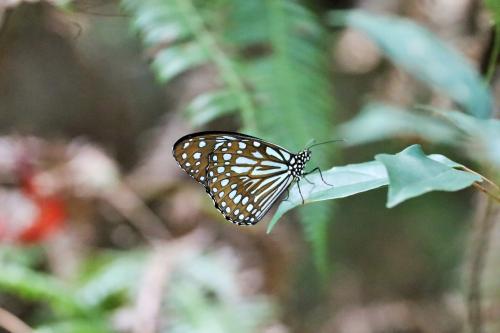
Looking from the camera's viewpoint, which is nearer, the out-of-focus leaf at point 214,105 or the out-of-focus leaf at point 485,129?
the out-of-focus leaf at point 485,129

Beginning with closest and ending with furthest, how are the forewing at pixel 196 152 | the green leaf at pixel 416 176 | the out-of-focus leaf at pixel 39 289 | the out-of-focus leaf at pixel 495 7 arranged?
the green leaf at pixel 416 176 → the out-of-focus leaf at pixel 495 7 → the forewing at pixel 196 152 → the out-of-focus leaf at pixel 39 289

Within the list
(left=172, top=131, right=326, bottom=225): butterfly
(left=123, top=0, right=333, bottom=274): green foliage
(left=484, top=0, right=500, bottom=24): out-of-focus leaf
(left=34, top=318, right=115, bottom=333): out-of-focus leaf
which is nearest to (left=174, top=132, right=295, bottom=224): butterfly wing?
(left=172, top=131, right=326, bottom=225): butterfly

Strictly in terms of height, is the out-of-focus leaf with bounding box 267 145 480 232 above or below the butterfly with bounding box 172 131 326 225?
below

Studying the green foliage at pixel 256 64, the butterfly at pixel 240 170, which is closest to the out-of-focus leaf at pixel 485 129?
the butterfly at pixel 240 170

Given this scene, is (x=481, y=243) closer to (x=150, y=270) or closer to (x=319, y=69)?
(x=319, y=69)

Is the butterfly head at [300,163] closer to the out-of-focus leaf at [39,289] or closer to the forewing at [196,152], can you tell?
the forewing at [196,152]

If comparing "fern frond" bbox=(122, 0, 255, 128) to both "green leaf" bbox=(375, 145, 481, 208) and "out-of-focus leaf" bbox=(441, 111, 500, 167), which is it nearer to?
"out-of-focus leaf" bbox=(441, 111, 500, 167)
